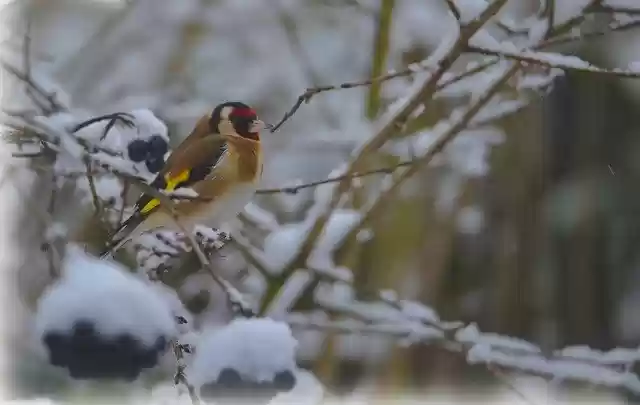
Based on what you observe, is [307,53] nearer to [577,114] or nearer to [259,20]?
[259,20]

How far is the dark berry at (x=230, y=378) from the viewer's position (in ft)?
1.23

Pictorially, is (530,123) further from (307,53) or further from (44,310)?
(44,310)

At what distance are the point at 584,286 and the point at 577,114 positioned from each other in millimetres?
122

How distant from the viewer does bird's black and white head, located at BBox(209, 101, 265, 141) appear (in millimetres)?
480

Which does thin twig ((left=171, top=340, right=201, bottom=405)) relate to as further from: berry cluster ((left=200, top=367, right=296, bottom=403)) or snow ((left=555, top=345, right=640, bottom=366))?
snow ((left=555, top=345, right=640, bottom=366))

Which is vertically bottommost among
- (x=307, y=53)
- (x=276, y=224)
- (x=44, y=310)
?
(x=44, y=310)

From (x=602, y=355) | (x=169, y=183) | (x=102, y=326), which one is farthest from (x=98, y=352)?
(x=602, y=355)

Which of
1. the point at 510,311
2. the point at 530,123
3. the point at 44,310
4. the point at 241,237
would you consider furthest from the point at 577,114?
the point at 44,310

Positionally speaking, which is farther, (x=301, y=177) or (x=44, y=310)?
(x=301, y=177)

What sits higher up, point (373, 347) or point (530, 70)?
point (530, 70)

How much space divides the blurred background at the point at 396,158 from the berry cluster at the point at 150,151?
3 cm

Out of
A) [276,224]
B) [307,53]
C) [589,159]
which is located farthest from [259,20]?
[589,159]

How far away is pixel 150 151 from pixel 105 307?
0.13 meters

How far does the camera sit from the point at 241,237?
49cm
